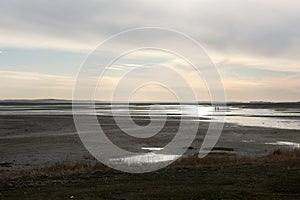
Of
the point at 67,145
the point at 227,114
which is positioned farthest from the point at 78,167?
the point at 227,114

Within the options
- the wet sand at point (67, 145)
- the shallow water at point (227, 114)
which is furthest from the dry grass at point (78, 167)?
the shallow water at point (227, 114)

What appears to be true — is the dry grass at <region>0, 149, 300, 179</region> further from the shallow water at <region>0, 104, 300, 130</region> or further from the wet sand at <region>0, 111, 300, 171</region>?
the shallow water at <region>0, 104, 300, 130</region>

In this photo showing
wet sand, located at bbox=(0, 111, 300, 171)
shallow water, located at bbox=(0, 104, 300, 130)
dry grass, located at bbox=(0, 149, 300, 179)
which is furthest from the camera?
shallow water, located at bbox=(0, 104, 300, 130)

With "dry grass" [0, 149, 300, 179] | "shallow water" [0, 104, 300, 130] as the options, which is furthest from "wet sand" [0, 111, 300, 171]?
"shallow water" [0, 104, 300, 130]

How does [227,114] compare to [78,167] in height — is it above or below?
above

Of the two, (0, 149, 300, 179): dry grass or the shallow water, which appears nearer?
(0, 149, 300, 179): dry grass

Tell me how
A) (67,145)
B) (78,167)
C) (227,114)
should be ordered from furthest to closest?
1. (227,114)
2. (67,145)
3. (78,167)

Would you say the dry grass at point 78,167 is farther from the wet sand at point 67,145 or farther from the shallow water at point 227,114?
the shallow water at point 227,114

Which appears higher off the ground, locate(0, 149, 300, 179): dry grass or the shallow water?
the shallow water

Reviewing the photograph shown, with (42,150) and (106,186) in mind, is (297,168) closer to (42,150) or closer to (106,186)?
(106,186)

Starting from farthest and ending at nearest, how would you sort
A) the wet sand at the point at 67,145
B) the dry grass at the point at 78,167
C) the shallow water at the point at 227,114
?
1. the shallow water at the point at 227,114
2. the wet sand at the point at 67,145
3. the dry grass at the point at 78,167

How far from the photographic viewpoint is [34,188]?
15.2 meters

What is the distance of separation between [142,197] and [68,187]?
10.5 ft

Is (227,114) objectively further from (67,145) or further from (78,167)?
(78,167)
